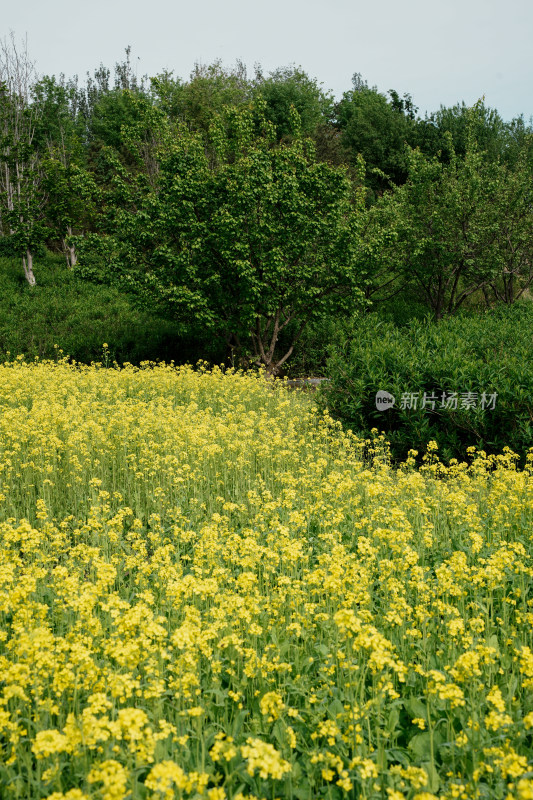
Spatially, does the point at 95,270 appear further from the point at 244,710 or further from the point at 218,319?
the point at 244,710

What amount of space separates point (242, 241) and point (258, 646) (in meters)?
11.6

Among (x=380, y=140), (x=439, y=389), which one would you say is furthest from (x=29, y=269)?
(x=380, y=140)

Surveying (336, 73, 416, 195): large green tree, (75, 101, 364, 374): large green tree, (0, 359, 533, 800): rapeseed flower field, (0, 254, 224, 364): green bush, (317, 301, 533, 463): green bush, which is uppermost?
(336, 73, 416, 195): large green tree

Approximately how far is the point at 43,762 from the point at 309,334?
16.3m

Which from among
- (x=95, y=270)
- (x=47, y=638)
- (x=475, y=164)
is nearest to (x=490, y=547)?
(x=47, y=638)

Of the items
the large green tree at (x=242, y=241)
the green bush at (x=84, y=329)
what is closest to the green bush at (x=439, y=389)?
the large green tree at (x=242, y=241)

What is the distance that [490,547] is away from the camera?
190 inches

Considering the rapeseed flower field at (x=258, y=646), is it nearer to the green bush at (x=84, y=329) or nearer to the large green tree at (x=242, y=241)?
the large green tree at (x=242, y=241)

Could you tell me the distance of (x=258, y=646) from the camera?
3.67 metres

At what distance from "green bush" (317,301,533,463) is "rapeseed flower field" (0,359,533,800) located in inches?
52.2

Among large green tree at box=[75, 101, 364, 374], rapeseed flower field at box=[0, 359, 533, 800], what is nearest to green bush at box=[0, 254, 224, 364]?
large green tree at box=[75, 101, 364, 374]

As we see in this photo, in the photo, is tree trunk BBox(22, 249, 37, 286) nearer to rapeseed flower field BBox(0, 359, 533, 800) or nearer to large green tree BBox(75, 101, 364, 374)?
large green tree BBox(75, 101, 364, 374)

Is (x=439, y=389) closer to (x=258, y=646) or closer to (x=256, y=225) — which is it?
(x=258, y=646)

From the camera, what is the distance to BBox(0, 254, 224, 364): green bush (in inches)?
701
